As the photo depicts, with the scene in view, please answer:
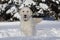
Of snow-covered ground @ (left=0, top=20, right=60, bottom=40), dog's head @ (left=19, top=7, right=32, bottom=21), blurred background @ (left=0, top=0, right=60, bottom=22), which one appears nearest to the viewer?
snow-covered ground @ (left=0, top=20, right=60, bottom=40)

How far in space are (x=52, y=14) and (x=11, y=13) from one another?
182 cm

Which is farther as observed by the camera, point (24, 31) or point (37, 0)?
point (37, 0)

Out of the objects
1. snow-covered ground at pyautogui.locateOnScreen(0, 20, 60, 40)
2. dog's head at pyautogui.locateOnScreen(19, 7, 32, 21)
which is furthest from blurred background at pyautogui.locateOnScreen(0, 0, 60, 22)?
dog's head at pyautogui.locateOnScreen(19, 7, 32, 21)

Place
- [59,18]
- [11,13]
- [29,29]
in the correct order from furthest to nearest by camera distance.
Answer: [59,18] < [11,13] < [29,29]

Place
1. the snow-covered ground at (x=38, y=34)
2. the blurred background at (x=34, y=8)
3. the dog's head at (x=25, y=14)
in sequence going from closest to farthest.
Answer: the snow-covered ground at (x=38, y=34) → the dog's head at (x=25, y=14) → the blurred background at (x=34, y=8)

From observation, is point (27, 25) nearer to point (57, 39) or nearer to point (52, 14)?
point (57, 39)

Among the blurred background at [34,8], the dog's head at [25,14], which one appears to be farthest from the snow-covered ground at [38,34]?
the blurred background at [34,8]

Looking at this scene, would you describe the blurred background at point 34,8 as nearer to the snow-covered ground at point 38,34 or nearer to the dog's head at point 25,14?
the snow-covered ground at point 38,34

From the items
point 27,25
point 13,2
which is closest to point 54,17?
point 13,2

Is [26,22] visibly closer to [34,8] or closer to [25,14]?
[25,14]

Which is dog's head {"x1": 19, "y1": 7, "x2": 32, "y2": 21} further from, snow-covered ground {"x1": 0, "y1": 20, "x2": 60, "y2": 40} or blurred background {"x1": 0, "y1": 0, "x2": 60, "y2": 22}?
blurred background {"x1": 0, "y1": 0, "x2": 60, "y2": 22}

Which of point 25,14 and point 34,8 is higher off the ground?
point 25,14

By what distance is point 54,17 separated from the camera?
10.4 metres

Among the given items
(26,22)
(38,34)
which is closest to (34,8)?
(26,22)
